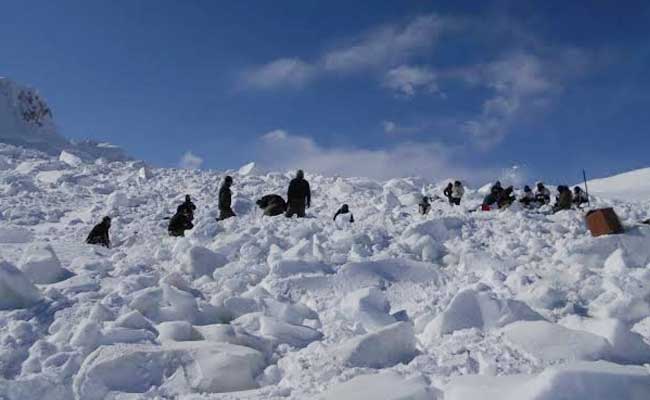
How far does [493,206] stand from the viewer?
14719mm

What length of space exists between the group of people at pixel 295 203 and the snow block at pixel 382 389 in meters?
6.72

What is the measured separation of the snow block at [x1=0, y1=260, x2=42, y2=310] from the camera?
6.55m

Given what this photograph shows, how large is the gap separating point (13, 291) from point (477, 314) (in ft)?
15.3

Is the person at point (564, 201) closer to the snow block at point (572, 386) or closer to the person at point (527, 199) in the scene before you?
the person at point (527, 199)

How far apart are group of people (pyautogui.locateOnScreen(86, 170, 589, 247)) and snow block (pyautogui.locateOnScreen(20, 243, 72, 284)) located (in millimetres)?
3772

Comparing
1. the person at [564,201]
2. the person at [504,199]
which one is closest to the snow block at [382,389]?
the person at [564,201]

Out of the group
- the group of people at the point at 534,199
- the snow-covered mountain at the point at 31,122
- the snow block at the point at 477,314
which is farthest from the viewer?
the snow-covered mountain at the point at 31,122

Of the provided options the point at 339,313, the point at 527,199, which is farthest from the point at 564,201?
the point at 339,313

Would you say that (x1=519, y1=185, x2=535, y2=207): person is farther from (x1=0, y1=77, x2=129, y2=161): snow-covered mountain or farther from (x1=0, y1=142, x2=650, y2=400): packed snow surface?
(x1=0, y1=77, x2=129, y2=161): snow-covered mountain

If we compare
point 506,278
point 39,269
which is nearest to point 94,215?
point 39,269

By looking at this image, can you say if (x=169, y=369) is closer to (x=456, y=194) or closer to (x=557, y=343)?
(x=557, y=343)

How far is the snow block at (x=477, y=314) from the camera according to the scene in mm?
5645

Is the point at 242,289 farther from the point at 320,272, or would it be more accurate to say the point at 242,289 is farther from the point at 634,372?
the point at 634,372

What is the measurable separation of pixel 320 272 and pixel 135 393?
3.21 meters
